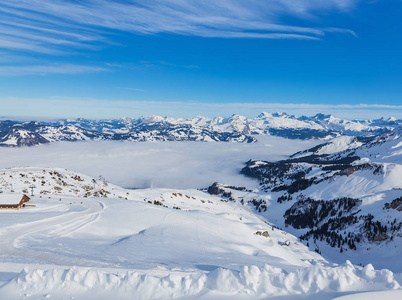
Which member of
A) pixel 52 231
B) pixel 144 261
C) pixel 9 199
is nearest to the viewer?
pixel 144 261

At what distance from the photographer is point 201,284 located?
31.9 ft

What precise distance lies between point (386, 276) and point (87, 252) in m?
19.7

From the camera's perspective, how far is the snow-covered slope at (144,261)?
939 cm

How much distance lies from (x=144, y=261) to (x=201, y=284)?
9493 millimetres

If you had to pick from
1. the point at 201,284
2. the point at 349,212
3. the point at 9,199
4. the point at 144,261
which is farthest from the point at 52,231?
the point at 349,212

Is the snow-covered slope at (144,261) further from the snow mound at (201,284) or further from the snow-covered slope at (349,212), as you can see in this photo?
the snow-covered slope at (349,212)

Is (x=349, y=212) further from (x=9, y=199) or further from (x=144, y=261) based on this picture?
(x=9, y=199)

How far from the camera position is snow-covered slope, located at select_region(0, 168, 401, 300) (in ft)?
30.8

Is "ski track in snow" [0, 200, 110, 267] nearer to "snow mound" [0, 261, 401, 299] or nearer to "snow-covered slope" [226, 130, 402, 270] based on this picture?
"snow mound" [0, 261, 401, 299]

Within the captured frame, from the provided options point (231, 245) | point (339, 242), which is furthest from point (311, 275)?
point (339, 242)

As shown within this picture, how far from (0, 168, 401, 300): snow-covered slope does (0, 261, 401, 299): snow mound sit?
0.12ft

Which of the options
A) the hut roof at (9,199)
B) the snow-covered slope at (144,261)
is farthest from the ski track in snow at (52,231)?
the hut roof at (9,199)

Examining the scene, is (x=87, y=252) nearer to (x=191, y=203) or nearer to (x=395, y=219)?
(x=191, y=203)

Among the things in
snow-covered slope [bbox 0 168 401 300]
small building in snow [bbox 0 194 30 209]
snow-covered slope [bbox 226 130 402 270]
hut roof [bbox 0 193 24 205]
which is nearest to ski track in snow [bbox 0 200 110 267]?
snow-covered slope [bbox 0 168 401 300]
